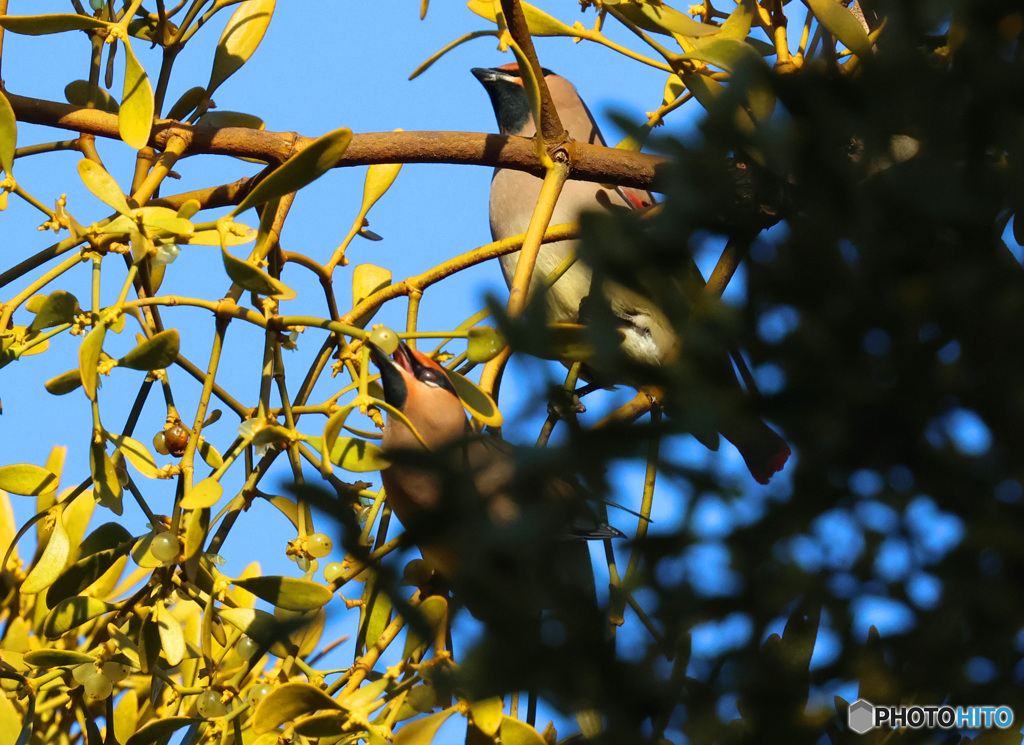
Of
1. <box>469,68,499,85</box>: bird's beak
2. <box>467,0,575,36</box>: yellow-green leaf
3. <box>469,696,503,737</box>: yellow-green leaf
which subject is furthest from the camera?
<box>469,68,499,85</box>: bird's beak

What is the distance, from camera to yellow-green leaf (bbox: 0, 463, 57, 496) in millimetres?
815

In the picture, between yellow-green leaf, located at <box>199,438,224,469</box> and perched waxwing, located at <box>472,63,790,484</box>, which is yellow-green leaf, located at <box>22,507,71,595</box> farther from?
perched waxwing, located at <box>472,63,790,484</box>

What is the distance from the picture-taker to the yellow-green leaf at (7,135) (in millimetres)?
762

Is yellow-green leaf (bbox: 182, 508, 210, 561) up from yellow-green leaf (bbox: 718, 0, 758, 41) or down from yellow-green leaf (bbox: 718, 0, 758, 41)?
down

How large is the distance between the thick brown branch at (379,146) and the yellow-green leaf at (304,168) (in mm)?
227

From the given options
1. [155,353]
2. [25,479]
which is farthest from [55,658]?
[155,353]

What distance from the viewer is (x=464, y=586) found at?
350mm

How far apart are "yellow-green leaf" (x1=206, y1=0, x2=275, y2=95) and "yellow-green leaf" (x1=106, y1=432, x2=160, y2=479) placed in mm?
418

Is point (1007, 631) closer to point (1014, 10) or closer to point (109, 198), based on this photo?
point (1014, 10)

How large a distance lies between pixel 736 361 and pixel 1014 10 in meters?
0.18

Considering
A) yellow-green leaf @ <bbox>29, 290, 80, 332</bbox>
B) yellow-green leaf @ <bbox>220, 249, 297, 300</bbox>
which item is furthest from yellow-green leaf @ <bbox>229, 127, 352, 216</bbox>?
yellow-green leaf @ <bbox>29, 290, 80, 332</bbox>

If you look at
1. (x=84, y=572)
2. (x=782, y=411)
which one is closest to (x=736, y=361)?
(x=782, y=411)

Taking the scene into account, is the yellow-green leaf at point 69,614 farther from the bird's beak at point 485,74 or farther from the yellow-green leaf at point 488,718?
the bird's beak at point 485,74

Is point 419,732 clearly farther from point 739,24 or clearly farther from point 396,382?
point 739,24
